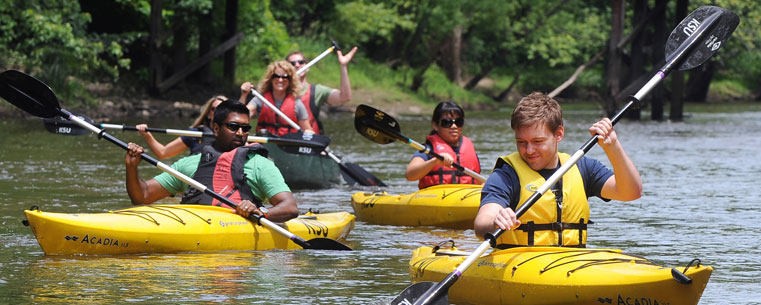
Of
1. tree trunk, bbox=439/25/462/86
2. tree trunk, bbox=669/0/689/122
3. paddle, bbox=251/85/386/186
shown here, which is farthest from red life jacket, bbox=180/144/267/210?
tree trunk, bbox=439/25/462/86

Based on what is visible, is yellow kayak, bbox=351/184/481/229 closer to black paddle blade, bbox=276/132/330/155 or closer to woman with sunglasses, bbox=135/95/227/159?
woman with sunglasses, bbox=135/95/227/159

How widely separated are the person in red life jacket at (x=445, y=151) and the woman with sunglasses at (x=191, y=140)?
4.86 ft

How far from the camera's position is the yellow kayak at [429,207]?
8.46 m

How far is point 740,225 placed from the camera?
Answer: 872cm

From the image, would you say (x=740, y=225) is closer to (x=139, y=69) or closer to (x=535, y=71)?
(x=139, y=69)

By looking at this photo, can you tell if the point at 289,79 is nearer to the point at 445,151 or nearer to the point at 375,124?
the point at 375,124

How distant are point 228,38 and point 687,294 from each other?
2060 centimetres

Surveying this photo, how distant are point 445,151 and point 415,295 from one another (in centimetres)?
379

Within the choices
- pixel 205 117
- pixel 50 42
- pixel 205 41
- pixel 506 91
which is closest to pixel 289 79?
pixel 205 117

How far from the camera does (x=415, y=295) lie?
5.01m

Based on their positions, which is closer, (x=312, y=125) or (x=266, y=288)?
(x=266, y=288)

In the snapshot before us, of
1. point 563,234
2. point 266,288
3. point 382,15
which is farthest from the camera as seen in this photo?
point 382,15

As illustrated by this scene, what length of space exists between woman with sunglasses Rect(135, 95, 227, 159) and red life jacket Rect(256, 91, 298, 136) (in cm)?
159

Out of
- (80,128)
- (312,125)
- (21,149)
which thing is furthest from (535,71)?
(80,128)
